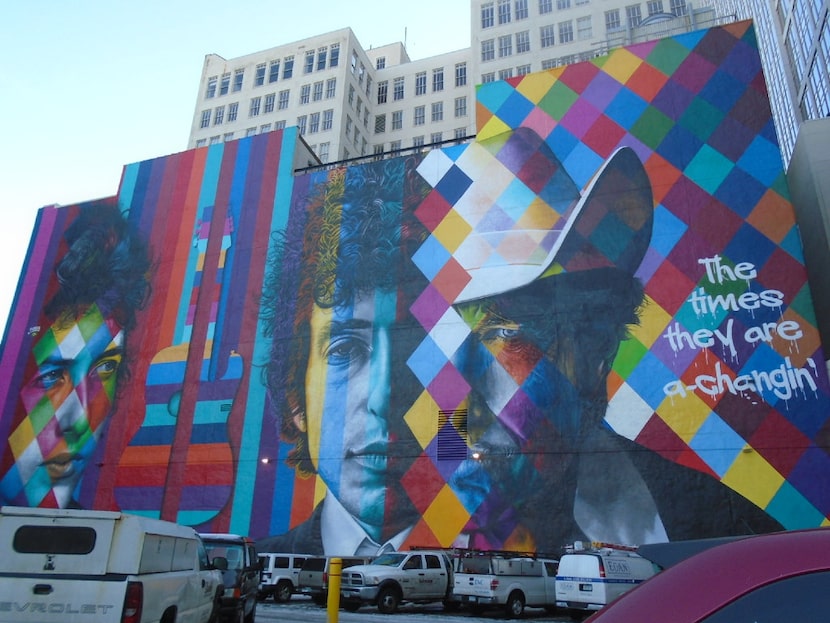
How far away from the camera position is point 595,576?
43.8 feet

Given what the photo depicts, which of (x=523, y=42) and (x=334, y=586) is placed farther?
(x=523, y=42)

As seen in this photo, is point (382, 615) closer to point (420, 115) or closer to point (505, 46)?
point (505, 46)

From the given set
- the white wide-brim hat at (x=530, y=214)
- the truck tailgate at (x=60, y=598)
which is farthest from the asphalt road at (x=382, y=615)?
the white wide-brim hat at (x=530, y=214)

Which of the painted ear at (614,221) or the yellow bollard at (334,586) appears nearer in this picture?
the yellow bollard at (334,586)

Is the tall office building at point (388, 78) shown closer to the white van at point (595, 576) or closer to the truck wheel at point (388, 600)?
the truck wheel at point (388, 600)

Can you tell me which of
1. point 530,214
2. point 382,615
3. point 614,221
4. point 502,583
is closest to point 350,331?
point 530,214

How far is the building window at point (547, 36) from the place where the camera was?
150 feet

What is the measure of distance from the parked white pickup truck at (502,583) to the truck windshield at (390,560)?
156cm

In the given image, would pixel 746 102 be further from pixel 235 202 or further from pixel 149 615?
pixel 149 615

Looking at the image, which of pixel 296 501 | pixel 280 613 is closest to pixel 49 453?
pixel 296 501

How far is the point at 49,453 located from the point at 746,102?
31.1 m

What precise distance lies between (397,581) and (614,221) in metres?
14.5

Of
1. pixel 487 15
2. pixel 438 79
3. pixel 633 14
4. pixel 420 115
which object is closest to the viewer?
pixel 633 14

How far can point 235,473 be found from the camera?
24.4 m
